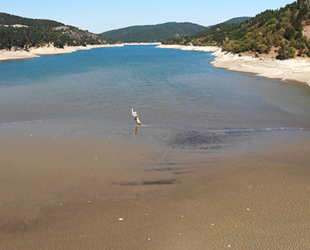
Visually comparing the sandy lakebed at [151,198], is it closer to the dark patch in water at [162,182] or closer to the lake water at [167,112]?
the dark patch in water at [162,182]

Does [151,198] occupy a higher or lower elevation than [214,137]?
lower

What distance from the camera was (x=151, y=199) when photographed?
10.0m

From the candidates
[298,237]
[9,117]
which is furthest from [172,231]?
[9,117]

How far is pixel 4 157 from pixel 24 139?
2752mm

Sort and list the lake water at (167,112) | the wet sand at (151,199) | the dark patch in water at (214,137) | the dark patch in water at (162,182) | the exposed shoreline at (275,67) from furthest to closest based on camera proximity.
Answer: the exposed shoreline at (275,67) < the lake water at (167,112) < the dark patch in water at (214,137) < the dark patch in water at (162,182) < the wet sand at (151,199)

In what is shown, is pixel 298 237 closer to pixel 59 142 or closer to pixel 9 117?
pixel 59 142

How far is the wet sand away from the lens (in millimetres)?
8102

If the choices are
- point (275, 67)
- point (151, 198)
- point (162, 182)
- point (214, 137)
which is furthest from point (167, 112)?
point (275, 67)

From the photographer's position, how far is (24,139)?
645 inches

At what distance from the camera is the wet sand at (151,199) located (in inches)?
319

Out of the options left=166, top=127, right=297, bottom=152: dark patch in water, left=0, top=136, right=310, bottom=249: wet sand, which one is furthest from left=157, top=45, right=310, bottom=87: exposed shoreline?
left=0, top=136, right=310, bottom=249: wet sand

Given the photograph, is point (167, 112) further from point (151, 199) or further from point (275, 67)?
point (275, 67)

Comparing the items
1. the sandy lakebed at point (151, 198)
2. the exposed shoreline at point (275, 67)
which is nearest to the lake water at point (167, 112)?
the sandy lakebed at point (151, 198)

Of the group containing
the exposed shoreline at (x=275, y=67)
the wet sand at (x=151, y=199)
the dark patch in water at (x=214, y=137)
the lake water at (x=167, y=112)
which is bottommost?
the wet sand at (x=151, y=199)
